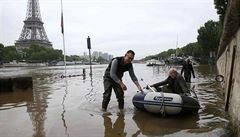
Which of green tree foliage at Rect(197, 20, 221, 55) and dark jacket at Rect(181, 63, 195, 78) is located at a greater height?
green tree foliage at Rect(197, 20, 221, 55)

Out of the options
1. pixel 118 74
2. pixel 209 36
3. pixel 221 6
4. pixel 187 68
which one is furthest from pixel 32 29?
pixel 118 74

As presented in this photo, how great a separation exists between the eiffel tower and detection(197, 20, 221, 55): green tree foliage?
75.9 m

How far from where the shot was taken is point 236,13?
834 cm

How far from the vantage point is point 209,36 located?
209 ft

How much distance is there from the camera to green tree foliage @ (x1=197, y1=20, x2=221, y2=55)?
63188mm

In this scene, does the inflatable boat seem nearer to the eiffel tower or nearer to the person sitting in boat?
the person sitting in boat

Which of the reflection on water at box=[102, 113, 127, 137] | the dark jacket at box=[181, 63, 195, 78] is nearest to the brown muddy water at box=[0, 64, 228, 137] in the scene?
the reflection on water at box=[102, 113, 127, 137]

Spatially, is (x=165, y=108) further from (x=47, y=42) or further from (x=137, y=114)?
(x=47, y=42)

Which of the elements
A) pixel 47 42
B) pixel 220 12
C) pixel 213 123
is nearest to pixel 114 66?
pixel 213 123

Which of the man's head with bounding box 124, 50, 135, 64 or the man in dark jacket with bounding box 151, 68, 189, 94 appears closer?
the man's head with bounding box 124, 50, 135, 64

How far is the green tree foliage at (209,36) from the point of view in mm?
63188

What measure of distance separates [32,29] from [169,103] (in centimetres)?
12317

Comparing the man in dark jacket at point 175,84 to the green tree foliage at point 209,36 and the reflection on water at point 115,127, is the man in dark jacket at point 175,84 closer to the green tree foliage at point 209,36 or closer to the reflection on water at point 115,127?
the reflection on water at point 115,127

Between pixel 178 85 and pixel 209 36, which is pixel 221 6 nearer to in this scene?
pixel 178 85
